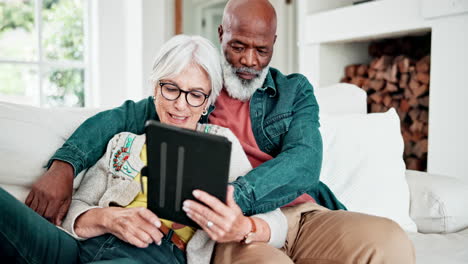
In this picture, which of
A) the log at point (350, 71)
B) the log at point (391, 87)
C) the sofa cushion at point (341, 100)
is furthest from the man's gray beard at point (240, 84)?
the log at point (350, 71)

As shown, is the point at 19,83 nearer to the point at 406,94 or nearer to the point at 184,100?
the point at 184,100

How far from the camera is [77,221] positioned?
112cm

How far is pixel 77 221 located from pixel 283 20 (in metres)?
3.27

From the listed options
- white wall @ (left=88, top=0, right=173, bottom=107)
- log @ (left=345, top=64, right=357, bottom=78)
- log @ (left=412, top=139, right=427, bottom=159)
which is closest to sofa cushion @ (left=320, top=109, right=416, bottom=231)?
log @ (left=412, top=139, right=427, bottom=159)

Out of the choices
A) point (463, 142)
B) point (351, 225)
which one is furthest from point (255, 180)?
point (463, 142)

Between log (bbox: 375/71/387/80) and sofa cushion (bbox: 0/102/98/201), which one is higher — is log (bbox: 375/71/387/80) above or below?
above

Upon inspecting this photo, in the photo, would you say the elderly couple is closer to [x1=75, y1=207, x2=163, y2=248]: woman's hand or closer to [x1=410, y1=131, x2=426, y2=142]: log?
[x1=75, y1=207, x2=163, y2=248]: woman's hand

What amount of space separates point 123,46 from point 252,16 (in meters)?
1.97

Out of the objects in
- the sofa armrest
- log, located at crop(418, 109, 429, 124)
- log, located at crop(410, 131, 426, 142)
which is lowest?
the sofa armrest

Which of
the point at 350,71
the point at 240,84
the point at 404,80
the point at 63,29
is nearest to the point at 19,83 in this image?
the point at 63,29

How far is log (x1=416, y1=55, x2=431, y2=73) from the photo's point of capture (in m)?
2.58

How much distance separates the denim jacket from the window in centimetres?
186

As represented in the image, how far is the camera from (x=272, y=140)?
139 cm

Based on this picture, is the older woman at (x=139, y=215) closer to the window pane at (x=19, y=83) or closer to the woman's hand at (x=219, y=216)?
the woman's hand at (x=219, y=216)
